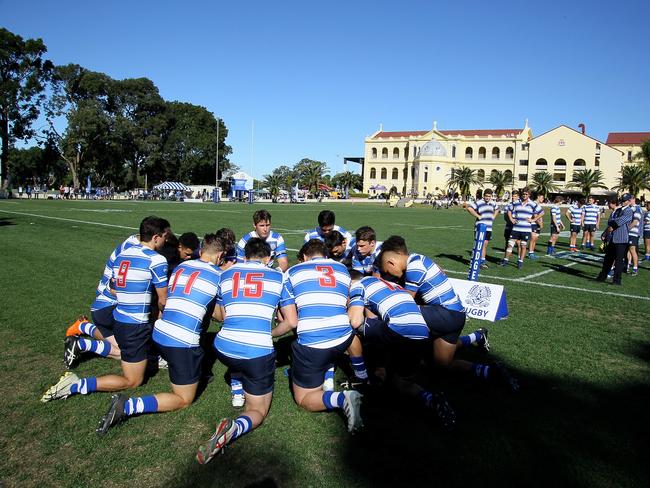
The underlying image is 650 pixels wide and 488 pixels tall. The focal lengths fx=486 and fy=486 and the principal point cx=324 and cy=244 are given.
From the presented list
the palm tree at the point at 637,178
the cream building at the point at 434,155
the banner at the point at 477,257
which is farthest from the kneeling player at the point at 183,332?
the cream building at the point at 434,155

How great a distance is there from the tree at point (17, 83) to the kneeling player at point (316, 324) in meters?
58.2

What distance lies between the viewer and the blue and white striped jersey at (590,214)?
53.7 ft

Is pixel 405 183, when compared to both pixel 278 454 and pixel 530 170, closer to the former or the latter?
pixel 530 170

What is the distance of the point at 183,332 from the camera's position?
13.4ft

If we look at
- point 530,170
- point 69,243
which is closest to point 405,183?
point 530,170

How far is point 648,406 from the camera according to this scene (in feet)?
14.7

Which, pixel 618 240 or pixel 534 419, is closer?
pixel 534 419

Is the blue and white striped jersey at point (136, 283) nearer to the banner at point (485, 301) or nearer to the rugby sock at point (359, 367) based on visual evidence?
the rugby sock at point (359, 367)

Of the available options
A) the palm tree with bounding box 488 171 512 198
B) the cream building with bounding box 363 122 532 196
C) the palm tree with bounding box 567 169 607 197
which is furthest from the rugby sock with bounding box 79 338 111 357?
the cream building with bounding box 363 122 532 196

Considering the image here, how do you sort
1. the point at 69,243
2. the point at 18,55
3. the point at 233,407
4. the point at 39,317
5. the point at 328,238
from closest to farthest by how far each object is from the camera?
1. the point at 233,407
2. the point at 328,238
3. the point at 39,317
4. the point at 69,243
5. the point at 18,55

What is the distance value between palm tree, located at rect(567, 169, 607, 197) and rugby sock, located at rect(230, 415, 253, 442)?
8904 centimetres

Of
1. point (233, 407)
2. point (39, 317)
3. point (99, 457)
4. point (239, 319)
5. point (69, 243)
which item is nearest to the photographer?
point (99, 457)

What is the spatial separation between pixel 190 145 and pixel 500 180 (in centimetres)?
5628

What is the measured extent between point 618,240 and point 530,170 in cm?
9142
